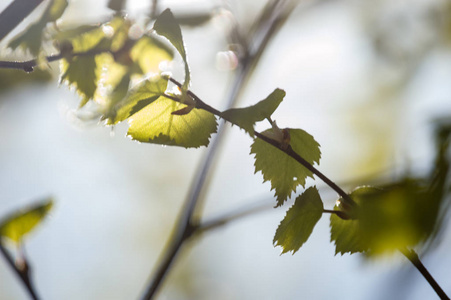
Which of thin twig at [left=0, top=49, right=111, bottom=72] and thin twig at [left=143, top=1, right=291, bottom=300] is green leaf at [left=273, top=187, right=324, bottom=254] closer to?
thin twig at [left=143, top=1, right=291, bottom=300]

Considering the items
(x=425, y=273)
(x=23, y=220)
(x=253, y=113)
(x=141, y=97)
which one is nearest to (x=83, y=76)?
(x=141, y=97)

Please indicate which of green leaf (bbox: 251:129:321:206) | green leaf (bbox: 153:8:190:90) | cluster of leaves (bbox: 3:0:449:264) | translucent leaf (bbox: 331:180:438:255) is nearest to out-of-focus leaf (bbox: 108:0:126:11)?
cluster of leaves (bbox: 3:0:449:264)

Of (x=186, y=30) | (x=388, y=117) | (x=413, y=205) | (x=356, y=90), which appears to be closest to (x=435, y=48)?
(x=388, y=117)

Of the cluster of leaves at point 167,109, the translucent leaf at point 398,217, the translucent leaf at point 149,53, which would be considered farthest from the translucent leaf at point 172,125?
the translucent leaf at point 398,217

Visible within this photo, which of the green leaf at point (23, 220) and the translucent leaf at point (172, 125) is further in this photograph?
the green leaf at point (23, 220)

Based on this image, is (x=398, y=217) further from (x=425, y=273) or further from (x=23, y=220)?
(x=23, y=220)

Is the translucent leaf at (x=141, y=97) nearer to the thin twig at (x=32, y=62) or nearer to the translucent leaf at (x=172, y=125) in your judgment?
the translucent leaf at (x=172, y=125)

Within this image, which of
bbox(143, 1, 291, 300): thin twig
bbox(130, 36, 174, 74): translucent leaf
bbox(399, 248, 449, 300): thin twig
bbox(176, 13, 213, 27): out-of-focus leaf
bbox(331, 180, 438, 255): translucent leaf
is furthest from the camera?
bbox(176, 13, 213, 27): out-of-focus leaf
